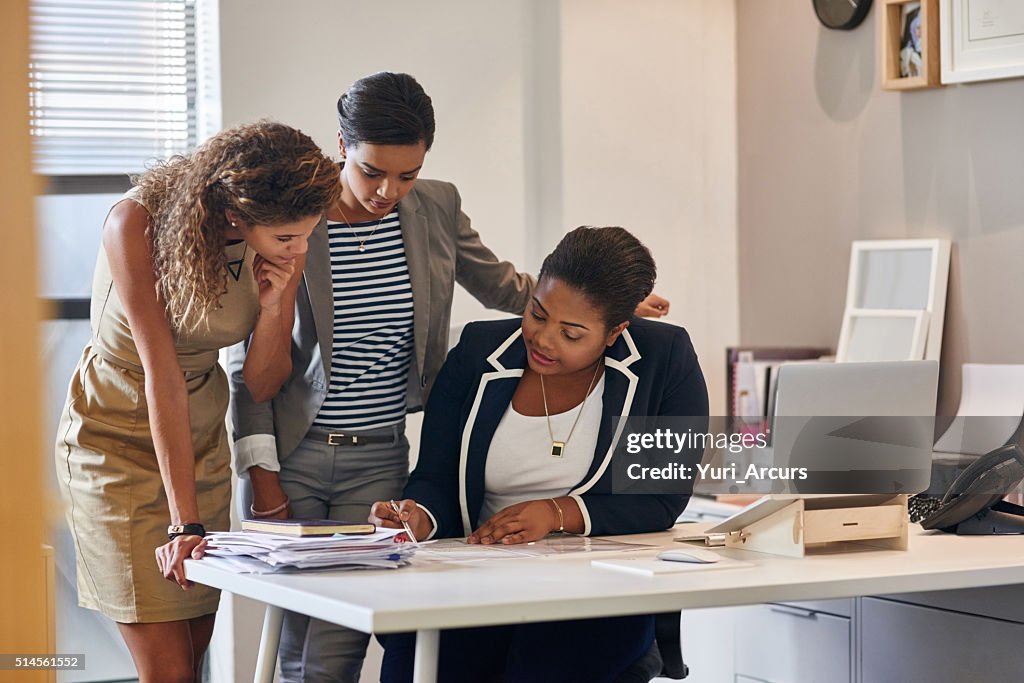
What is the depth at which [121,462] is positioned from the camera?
2.14m

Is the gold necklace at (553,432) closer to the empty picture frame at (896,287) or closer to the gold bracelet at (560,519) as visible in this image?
the gold bracelet at (560,519)

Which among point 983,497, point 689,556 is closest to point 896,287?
point 983,497

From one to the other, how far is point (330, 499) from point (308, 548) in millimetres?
638

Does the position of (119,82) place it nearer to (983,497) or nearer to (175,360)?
(175,360)

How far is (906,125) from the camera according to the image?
3.44 m

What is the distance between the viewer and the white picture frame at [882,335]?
3287 mm

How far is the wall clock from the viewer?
3529mm

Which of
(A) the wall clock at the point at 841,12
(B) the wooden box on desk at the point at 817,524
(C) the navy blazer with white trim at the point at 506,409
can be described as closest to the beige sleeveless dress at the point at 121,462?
(C) the navy blazer with white trim at the point at 506,409

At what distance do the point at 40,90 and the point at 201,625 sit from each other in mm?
1795

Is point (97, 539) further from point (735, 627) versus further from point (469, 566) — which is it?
point (735, 627)

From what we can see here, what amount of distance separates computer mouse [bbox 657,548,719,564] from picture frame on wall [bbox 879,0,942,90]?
1.85 meters

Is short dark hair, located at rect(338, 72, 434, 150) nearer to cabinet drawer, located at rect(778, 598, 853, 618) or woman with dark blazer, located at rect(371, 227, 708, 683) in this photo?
woman with dark blazer, located at rect(371, 227, 708, 683)

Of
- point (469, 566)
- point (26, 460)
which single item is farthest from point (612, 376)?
point (26, 460)

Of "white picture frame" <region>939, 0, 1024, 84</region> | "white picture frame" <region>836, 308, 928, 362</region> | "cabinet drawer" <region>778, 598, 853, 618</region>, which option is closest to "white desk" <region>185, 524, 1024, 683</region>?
"cabinet drawer" <region>778, 598, 853, 618</region>
